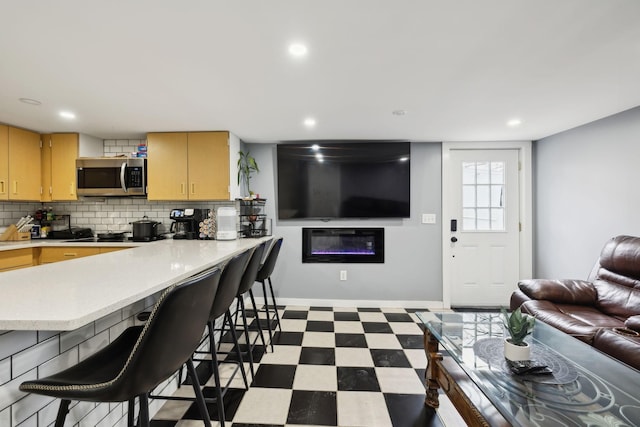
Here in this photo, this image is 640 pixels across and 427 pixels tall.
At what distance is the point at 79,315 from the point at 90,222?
356cm

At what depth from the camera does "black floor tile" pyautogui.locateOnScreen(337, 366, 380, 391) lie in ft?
6.36

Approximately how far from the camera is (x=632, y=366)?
140 cm

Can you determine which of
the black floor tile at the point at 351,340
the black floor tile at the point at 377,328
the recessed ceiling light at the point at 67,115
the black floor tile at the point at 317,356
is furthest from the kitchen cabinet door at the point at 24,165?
the black floor tile at the point at 377,328

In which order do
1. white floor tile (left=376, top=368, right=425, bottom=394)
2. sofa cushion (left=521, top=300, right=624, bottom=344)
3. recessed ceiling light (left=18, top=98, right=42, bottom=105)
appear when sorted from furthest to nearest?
recessed ceiling light (left=18, top=98, right=42, bottom=105) < white floor tile (left=376, top=368, right=425, bottom=394) < sofa cushion (left=521, top=300, right=624, bottom=344)

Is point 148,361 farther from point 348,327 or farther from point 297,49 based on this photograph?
point 348,327

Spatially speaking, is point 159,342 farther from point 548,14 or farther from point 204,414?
point 548,14

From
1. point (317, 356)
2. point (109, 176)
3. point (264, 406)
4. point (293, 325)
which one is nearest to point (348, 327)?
point (293, 325)

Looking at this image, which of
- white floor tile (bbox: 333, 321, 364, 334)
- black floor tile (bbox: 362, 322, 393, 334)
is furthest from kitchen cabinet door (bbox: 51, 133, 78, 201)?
black floor tile (bbox: 362, 322, 393, 334)

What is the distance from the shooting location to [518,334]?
1.34m

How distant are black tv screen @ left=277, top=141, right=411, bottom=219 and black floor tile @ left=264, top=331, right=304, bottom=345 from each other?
1438 millimetres

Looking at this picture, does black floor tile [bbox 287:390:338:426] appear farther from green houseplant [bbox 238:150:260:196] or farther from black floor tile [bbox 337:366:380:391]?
green houseplant [bbox 238:150:260:196]

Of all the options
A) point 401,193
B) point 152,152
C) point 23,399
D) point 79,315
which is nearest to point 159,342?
point 79,315

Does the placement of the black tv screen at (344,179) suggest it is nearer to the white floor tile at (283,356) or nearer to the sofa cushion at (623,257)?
the white floor tile at (283,356)

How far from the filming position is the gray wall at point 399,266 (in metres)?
3.63
